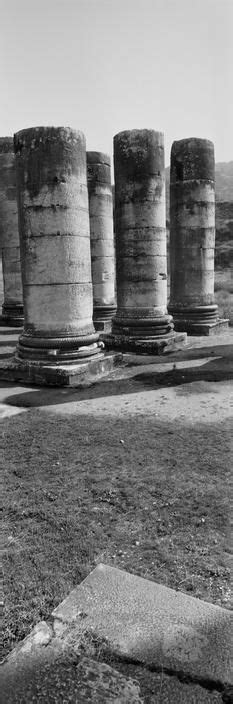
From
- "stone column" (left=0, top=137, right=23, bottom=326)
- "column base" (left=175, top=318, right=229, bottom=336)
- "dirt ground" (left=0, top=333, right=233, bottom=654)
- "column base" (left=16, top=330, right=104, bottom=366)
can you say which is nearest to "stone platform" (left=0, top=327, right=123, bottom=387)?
"column base" (left=16, top=330, right=104, bottom=366)

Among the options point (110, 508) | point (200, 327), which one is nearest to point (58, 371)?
point (110, 508)

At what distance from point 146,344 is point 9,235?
7346mm

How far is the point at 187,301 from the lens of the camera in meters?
15.0

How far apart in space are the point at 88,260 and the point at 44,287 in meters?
1.07

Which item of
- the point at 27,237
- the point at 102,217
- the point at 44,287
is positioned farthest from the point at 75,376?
the point at 102,217

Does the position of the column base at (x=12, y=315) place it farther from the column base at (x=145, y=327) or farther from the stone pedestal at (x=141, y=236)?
the column base at (x=145, y=327)

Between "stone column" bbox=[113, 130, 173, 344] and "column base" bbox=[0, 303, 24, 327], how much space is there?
553 centimetres

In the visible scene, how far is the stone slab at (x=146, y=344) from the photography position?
1179cm

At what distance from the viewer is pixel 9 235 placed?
53.5 ft

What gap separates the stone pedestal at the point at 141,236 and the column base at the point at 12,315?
18.1ft

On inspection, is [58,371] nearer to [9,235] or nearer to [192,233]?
[192,233]

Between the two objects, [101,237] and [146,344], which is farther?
[101,237]

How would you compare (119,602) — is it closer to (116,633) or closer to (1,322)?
(116,633)

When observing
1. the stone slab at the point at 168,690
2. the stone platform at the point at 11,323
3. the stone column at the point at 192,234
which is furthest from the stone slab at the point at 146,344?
the stone slab at the point at 168,690
